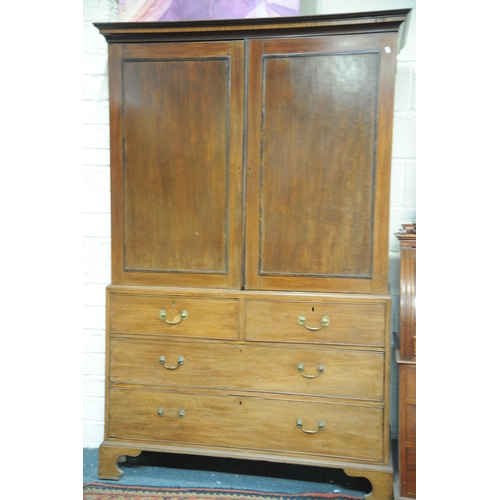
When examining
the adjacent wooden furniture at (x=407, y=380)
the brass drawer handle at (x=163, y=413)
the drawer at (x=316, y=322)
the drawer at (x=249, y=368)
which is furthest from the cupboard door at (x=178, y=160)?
the adjacent wooden furniture at (x=407, y=380)

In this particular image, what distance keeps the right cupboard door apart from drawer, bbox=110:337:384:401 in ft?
0.83

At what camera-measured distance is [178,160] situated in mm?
1610

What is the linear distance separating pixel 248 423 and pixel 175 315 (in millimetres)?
489

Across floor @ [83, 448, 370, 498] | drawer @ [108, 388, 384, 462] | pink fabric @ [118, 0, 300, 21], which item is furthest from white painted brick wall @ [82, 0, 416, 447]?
drawer @ [108, 388, 384, 462]

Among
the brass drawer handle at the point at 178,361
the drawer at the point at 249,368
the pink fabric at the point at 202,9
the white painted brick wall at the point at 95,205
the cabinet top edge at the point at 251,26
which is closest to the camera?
the cabinet top edge at the point at 251,26

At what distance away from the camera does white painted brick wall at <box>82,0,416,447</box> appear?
186 cm

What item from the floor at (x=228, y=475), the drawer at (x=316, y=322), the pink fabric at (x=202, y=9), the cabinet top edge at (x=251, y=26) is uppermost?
the pink fabric at (x=202, y=9)

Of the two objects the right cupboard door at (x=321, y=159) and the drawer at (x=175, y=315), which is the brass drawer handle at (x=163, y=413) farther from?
the right cupboard door at (x=321, y=159)

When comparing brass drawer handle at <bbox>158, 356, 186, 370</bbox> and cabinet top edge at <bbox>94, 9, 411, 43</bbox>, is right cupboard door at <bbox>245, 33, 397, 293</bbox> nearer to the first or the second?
cabinet top edge at <bbox>94, 9, 411, 43</bbox>

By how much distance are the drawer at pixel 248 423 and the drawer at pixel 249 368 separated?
50mm

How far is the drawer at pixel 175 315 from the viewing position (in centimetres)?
161

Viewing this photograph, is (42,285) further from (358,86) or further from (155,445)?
(155,445)

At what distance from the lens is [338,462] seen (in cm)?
154

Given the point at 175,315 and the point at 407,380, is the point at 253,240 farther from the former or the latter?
the point at 407,380
